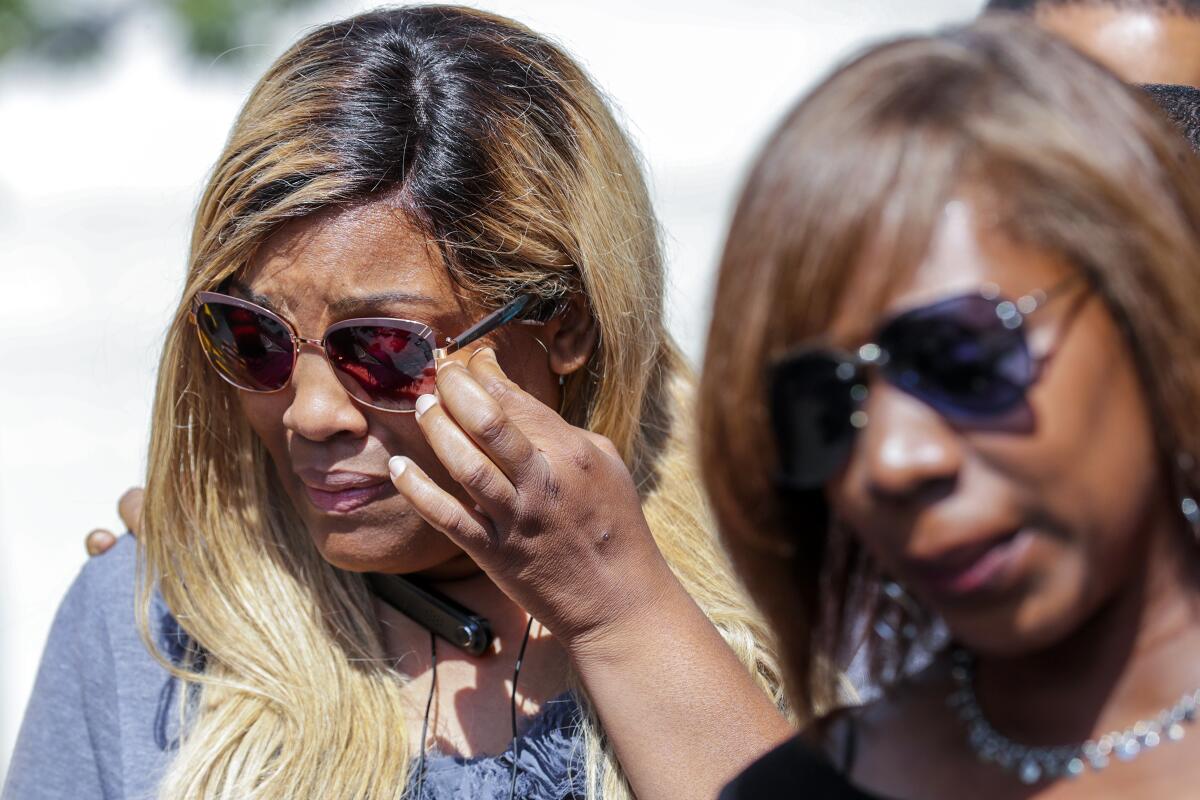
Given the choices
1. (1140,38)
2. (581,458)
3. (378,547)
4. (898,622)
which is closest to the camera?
(898,622)

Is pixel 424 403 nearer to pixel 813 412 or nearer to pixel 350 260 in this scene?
pixel 350 260

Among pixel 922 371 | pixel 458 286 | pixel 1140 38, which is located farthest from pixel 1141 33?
pixel 922 371

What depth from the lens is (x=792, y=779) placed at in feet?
4.30

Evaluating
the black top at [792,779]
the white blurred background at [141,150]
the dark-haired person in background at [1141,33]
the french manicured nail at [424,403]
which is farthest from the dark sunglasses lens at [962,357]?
the white blurred background at [141,150]

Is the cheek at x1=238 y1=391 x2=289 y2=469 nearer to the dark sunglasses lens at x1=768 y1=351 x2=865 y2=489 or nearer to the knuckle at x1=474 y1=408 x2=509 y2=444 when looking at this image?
the knuckle at x1=474 y1=408 x2=509 y2=444

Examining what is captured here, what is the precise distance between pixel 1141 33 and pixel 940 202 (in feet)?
6.75

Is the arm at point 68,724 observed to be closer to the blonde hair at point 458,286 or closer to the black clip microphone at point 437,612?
the blonde hair at point 458,286

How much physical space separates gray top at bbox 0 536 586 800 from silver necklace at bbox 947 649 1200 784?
0.86 m

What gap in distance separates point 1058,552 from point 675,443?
1.29 m

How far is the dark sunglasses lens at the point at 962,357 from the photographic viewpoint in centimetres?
104

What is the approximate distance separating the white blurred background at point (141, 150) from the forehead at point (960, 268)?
6.13 metres

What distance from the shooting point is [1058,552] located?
1.08 metres

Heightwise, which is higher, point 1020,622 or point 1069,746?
point 1020,622

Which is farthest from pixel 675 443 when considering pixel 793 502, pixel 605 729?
pixel 793 502
